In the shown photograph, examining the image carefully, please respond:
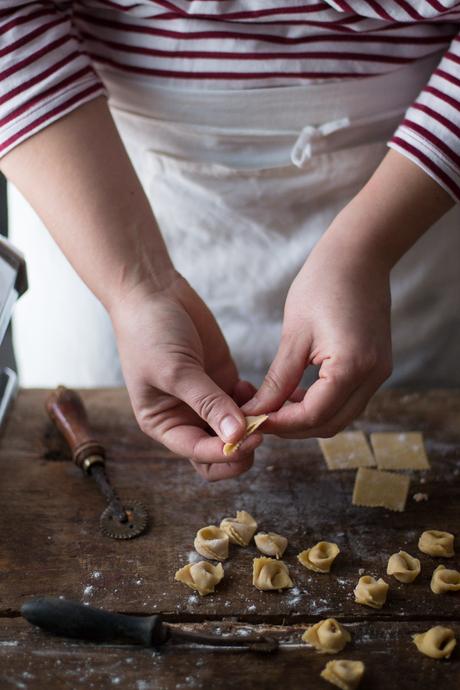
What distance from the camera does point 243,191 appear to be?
116 centimetres

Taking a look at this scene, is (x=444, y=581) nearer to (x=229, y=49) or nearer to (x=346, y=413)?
(x=346, y=413)

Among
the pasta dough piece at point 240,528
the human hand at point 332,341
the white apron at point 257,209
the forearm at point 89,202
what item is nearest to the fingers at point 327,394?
the human hand at point 332,341

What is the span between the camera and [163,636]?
761 millimetres

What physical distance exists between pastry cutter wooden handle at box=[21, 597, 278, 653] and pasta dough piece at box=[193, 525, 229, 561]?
0.35 feet

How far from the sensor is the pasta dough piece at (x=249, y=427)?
2.76 ft

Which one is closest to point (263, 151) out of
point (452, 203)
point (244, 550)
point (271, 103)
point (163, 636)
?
point (271, 103)

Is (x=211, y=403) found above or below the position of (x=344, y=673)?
above

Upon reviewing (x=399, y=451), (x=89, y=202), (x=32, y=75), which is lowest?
(x=399, y=451)

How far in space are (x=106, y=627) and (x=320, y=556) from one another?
9.2 inches

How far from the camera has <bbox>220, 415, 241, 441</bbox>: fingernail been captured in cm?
83

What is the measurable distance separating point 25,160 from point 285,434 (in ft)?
1.35

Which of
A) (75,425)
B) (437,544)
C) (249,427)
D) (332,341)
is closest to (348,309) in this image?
(332,341)

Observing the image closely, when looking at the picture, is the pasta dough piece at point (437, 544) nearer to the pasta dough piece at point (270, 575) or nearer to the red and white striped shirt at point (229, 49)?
the pasta dough piece at point (270, 575)

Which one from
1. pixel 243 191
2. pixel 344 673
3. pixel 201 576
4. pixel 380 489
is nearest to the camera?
pixel 344 673
